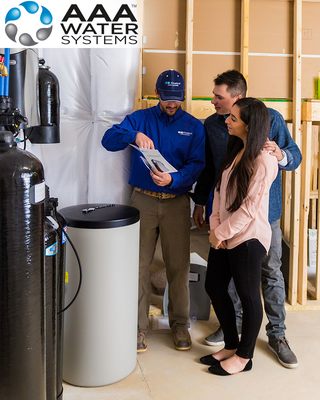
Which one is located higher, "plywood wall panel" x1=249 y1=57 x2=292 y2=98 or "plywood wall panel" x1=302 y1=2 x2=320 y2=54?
"plywood wall panel" x1=302 y1=2 x2=320 y2=54

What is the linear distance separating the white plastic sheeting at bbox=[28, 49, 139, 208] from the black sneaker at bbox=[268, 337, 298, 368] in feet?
3.98

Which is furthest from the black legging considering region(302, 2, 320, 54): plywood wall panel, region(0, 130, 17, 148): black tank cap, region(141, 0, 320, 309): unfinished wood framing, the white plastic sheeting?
region(302, 2, 320, 54): plywood wall panel

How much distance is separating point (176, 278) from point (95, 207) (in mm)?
691

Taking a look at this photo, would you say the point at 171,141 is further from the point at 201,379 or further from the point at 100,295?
the point at 201,379

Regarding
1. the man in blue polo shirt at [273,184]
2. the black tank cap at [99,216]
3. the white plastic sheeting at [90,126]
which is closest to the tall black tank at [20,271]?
the black tank cap at [99,216]

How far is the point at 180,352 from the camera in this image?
2.89 meters

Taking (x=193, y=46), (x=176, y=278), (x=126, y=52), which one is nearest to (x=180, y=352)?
(x=176, y=278)

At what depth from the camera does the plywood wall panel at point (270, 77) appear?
12.0ft

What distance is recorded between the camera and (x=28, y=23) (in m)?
2.67

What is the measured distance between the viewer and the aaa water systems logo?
2559mm

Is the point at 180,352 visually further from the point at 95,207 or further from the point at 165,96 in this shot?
the point at 165,96

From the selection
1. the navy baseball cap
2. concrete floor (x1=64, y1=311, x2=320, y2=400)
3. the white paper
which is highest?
the navy baseball cap

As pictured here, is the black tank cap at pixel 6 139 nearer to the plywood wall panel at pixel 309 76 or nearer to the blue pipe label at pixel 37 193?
the blue pipe label at pixel 37 193

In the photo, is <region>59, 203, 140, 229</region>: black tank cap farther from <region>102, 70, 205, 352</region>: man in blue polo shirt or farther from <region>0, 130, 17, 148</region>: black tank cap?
<region>0, 130, 17, 148</region>: black tank cap
